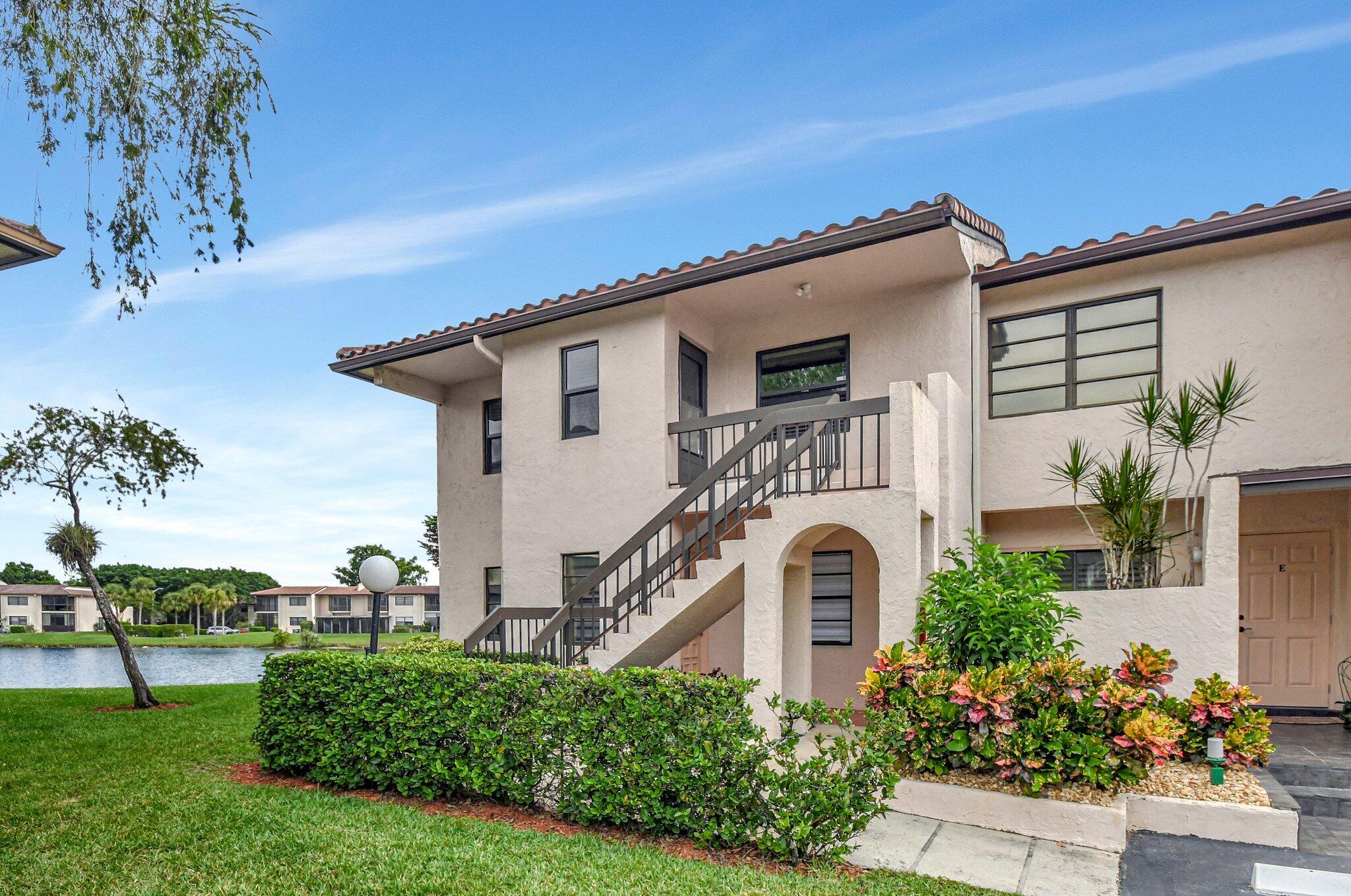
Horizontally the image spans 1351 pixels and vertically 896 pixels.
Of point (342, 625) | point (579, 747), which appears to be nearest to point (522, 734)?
point (579, 747)

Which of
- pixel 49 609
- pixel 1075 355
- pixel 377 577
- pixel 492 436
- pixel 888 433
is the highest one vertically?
pixel 1075 355

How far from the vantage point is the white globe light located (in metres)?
A: 9.48

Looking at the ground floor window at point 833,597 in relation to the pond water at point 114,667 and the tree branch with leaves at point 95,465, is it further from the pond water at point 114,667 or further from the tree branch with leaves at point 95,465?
the tree branch with leaves at point 95,465

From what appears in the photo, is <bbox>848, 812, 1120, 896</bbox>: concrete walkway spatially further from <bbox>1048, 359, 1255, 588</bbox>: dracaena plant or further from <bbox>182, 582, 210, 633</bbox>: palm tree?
<bbox>182, 582, 210, 633</bbox>: palm tree

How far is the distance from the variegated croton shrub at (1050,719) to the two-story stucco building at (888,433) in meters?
0.99

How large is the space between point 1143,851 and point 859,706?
4949 mm

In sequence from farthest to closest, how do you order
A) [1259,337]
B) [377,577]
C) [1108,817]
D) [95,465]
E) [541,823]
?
[95,465] → [377,577] → [1259,337] → [541,823] → [1108,817]

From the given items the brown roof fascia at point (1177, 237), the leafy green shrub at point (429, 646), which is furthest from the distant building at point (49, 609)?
the brown roof fascia at point (1177, 237)

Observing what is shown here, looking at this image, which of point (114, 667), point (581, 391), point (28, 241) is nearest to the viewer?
point (28, 241)

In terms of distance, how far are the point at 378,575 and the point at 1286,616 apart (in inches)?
428

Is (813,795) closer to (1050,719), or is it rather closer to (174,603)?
(1050,719)

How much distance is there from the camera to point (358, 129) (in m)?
10.1

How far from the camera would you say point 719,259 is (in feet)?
31.9

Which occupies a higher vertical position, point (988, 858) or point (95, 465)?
point (95, 465)
